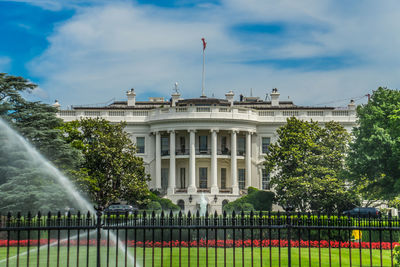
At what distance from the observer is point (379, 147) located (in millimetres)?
31625

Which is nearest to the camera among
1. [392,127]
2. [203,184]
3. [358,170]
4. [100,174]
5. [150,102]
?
[392,127]

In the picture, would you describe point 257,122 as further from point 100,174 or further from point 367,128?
point 367,128

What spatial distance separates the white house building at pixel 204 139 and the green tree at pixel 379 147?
22463 millimetres

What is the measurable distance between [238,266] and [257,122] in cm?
4112

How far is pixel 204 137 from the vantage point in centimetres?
5962

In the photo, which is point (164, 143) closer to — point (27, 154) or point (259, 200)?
point (259, 200)

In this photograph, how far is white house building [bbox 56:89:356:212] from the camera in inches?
2226

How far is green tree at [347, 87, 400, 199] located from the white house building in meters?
22.5

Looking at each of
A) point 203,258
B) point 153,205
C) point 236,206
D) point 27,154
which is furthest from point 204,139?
point 203,258

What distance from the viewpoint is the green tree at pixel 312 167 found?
4475cm

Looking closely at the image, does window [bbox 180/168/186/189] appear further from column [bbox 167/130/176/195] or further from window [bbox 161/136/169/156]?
→ window [bbox 161/136/169/156]

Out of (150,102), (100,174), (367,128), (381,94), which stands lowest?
(100,174)

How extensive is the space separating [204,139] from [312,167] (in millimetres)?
16657

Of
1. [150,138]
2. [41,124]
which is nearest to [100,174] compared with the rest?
[41,124]
